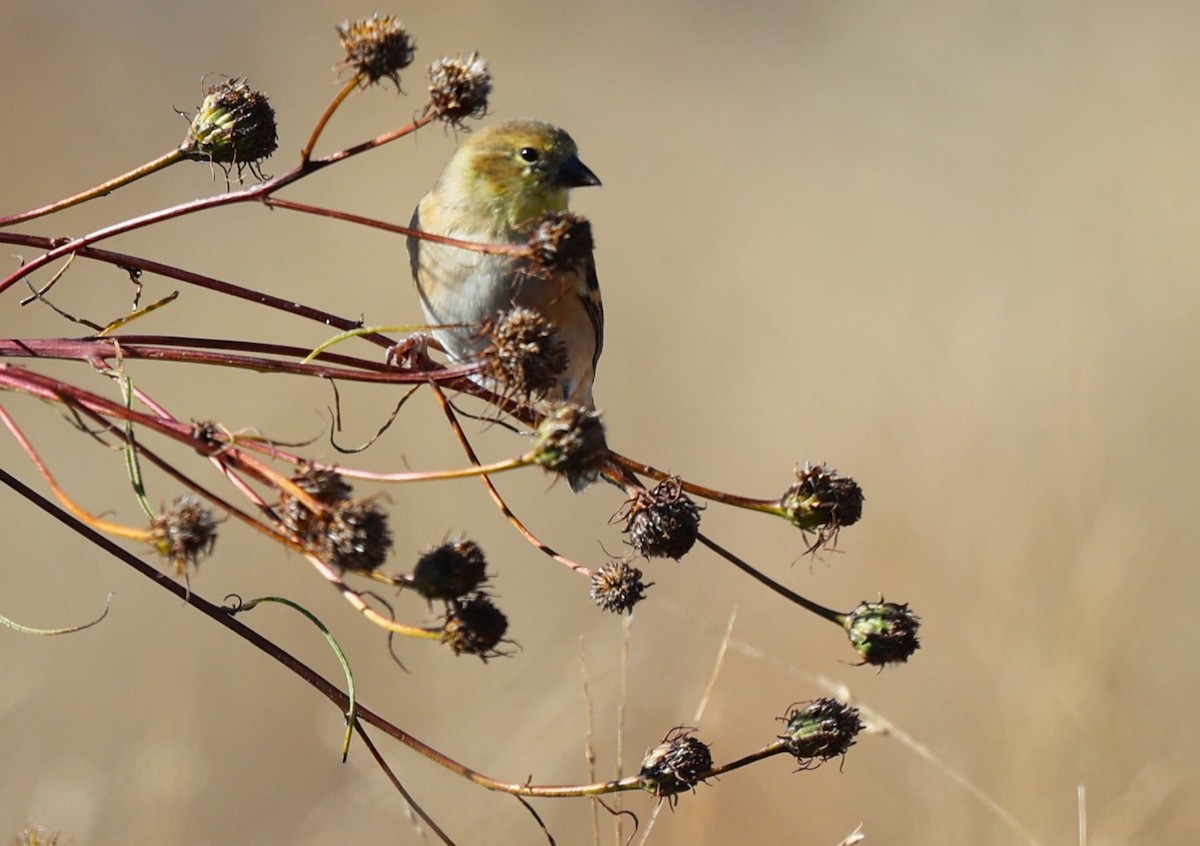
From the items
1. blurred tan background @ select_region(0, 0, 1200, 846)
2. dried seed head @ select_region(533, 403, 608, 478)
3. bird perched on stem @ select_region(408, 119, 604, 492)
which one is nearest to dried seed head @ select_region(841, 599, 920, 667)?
dried seed head @ select_region(533, 403, 608, 478)

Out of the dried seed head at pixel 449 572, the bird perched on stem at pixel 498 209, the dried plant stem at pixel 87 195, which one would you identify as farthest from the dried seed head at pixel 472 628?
the bird perched on stem at pixel 498 209

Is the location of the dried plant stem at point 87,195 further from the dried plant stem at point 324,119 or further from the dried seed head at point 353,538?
the dried seed head at point 353,538

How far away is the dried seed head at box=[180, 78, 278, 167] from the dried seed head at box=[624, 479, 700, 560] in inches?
33.9

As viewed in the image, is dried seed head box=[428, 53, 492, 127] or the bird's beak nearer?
dried seed head box=[428, 53, 492, 127]

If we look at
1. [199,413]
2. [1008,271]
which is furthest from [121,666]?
[1008,271]

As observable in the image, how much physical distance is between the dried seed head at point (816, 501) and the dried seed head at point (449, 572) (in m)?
0.54

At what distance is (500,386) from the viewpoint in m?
1.96

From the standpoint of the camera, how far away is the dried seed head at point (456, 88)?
6.56 ft

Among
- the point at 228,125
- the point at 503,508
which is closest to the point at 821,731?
the point at 503,508

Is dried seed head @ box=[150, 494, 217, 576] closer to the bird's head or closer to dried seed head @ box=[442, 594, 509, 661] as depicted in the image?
dried seed head @ box=[442, 594, 509, 661]

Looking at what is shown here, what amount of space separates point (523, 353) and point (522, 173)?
6.37 feet

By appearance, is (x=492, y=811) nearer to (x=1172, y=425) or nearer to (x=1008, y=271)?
(x=1172, y=425)

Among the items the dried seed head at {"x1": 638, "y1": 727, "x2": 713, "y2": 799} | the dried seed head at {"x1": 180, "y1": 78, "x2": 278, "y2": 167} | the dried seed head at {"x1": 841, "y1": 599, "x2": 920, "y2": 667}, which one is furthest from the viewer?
the dried seed head at {"x1": 180, "y1": 78, "x2": 278, "y2": 167}

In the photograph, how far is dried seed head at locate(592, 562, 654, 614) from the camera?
2.07m
